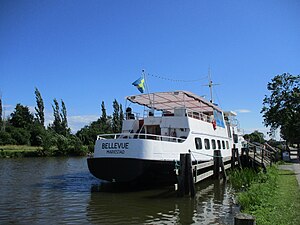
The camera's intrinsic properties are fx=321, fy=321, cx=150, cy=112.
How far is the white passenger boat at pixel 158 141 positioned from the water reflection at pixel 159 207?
3.38 feet

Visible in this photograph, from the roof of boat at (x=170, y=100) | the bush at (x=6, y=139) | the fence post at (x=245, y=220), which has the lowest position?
the fence post at (x=245, y=220)

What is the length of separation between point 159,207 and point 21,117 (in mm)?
71548

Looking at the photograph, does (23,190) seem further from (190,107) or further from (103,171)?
(190,107)

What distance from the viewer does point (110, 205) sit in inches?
534

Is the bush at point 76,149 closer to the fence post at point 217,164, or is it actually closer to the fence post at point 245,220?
the fence post at point 217,164

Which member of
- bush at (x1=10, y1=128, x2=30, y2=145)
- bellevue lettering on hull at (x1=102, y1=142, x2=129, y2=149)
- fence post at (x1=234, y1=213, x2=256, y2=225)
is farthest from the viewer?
bush at (x1=10, y1=128, x2=30, y2=145)

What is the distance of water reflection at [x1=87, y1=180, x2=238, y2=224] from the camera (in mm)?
11180

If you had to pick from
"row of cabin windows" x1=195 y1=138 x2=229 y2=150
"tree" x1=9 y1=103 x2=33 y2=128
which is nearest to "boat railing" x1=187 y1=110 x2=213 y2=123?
"row of cabin windows" x1=195 y1=138 x2=229 y2=150

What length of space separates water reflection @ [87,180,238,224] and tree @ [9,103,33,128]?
64837mm

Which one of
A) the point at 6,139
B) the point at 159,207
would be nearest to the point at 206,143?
the point at 159,207

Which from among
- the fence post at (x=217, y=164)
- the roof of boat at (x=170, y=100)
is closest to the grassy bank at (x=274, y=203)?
the fence post at (x=217, y=164)

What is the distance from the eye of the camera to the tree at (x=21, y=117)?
251 feet

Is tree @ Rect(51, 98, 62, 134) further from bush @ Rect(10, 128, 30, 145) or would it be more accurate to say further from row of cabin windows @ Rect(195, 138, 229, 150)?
row of cabin windows @ Rect(195, 138, 229, 150)

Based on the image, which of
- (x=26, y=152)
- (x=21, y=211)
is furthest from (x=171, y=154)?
(x=26, y=152)
